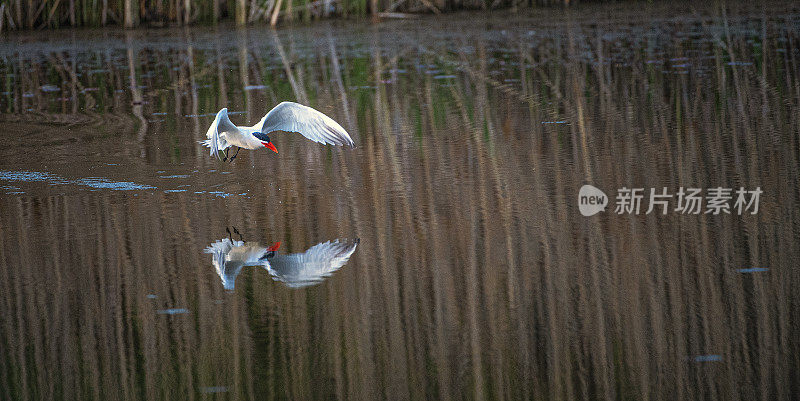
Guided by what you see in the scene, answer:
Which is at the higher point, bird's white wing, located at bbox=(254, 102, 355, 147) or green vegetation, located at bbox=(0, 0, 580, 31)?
green vegetation, located at bbox=(0, 0, 580, 31)

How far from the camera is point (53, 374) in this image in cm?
369

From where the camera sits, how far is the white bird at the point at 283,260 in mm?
4510

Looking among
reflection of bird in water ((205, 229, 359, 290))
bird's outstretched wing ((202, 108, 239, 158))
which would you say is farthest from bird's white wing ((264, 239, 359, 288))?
bird's outstretched wing ((202, 108, 239, 158))

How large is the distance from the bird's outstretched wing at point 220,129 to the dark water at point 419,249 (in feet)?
0.69

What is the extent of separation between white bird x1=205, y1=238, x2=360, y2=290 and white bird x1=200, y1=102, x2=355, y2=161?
56.2 inches

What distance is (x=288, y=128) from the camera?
6.63 meters

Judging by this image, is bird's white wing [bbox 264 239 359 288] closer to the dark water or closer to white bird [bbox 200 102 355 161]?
the dark water

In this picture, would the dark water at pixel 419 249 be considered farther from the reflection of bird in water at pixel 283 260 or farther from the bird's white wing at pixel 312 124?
the bird's white wing at pixel 312 124

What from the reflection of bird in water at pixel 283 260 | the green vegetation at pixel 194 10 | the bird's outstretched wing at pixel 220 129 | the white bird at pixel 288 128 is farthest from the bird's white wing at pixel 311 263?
the green vegetation at pixel 194 10

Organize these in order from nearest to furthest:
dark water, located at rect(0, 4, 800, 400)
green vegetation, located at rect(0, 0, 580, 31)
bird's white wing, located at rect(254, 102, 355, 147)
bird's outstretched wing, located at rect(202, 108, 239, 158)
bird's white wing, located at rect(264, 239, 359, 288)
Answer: dark water, located at rect(0, 4, 800, 400)
bird's white wing, located at rect(264, 239, 359, 288)
bird's outstretched wing, located at rect(202, 108, 239, 158)
bird's white wing, located at rect(254, 102, 355, 147)
green vegetation, located at rect(0, 0, 580, 31)

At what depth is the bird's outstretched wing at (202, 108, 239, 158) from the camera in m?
5.98

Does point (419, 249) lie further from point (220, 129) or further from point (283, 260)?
point (220, 129)

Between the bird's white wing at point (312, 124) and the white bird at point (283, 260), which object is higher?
the bird's white wing at point (312, 124)

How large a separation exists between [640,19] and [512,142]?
33.0ft
